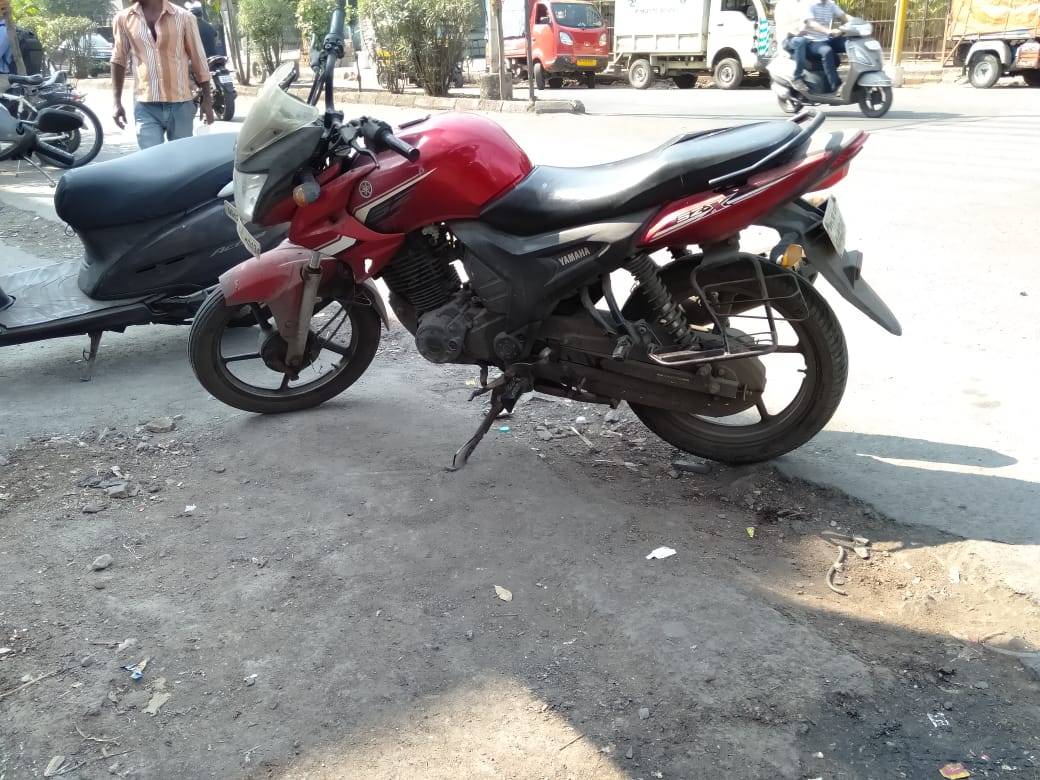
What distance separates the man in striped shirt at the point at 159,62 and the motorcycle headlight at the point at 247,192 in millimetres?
3420

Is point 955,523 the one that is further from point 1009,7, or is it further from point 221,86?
point 1009,7

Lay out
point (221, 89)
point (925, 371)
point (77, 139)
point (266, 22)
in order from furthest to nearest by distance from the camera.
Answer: point (266, 22) < point (221, 89) < point (77, 139) < point (925, 371)

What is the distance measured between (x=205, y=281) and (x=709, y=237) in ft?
8.71

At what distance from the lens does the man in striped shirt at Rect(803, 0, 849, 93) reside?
1289 cm

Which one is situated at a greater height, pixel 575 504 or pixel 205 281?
pixel 205 281

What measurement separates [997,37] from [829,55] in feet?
20.3

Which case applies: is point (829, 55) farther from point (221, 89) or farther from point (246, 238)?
point (246, 238)

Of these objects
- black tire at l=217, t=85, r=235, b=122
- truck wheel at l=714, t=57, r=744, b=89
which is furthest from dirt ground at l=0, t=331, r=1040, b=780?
truck wheel at l=714, t=57, r=744, b=89

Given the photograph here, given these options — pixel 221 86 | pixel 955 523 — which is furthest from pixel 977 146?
pixel 221 86

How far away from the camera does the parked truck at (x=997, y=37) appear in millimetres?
16547

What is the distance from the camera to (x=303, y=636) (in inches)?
99.7

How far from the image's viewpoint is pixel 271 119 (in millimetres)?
3047

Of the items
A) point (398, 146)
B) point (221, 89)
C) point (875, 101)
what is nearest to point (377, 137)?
point (398, 146)

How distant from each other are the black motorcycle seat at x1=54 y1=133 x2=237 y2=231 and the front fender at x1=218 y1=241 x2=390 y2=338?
1.08 meters
